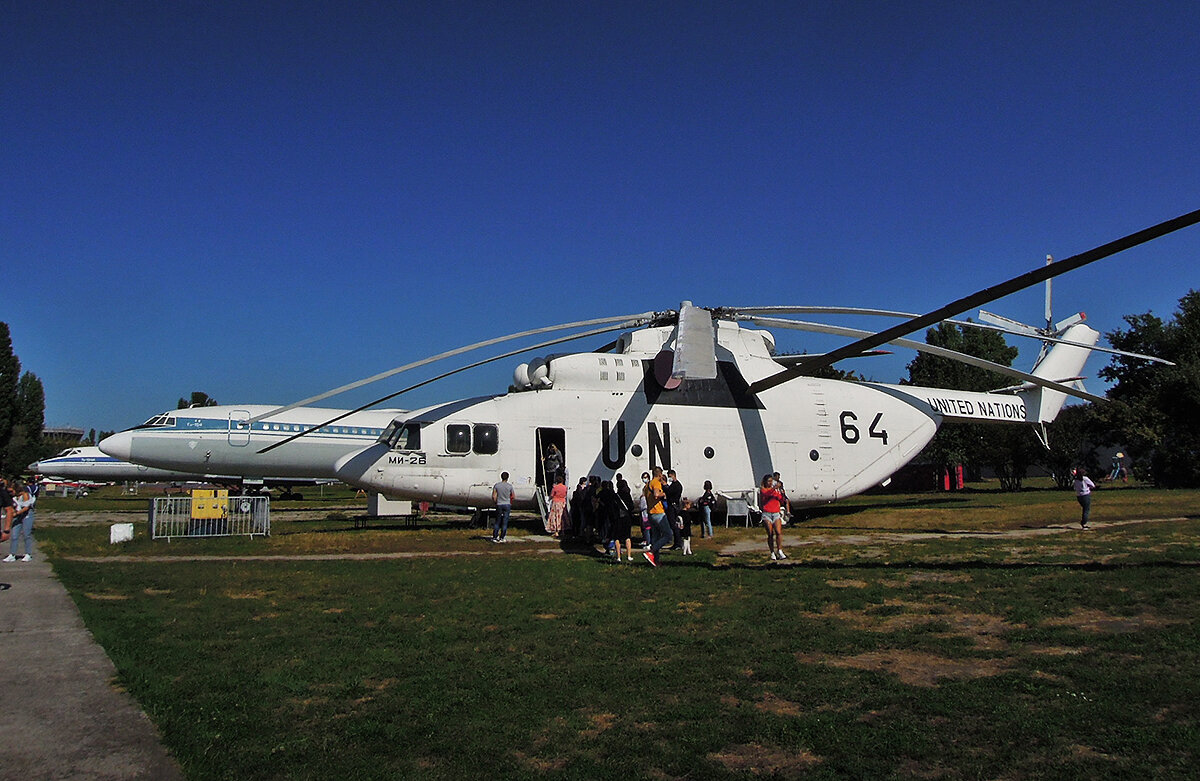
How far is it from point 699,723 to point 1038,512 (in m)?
20.9

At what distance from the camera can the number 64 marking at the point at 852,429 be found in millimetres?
21188

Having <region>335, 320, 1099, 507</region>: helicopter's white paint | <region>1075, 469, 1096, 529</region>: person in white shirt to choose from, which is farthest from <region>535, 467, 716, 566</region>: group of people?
<region>1075, 469, 1096, 529</region>: person in white shirt

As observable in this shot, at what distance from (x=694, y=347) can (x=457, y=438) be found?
597 centimetres

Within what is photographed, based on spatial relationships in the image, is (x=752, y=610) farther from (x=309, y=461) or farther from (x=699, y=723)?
(x=309, y=461)

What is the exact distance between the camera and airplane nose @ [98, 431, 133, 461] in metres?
27.7

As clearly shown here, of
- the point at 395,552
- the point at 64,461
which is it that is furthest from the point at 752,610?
the point at 64,461

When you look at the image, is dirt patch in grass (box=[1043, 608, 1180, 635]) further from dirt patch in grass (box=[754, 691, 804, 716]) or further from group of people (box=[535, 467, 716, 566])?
group of people (box=[535, 467, 716, 566])

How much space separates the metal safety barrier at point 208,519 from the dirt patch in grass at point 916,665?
16.1 metres

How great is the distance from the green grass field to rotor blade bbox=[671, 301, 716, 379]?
5.55 meters

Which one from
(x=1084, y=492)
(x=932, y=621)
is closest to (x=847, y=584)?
(x=932, y=621)

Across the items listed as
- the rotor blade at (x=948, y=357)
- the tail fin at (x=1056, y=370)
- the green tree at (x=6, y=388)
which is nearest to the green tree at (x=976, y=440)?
the tail fin at (x=1056, y=370)

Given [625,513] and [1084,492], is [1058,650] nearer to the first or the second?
[625,513]

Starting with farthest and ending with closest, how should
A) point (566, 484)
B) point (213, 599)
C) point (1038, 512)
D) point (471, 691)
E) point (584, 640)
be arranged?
point (1038, 512)
point (566, 484)
point (213, 599)
point (584, 640)
point (471, 691)

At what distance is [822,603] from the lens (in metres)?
9.16
